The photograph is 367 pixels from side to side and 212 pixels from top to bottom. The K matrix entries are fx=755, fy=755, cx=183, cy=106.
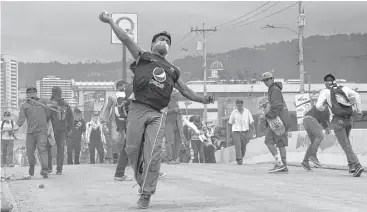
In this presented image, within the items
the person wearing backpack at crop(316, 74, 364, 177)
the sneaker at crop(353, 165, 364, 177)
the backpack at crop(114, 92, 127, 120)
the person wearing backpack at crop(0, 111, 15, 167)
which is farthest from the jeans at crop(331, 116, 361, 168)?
the person wearing backpack at crop(0, 111, 15, 167)

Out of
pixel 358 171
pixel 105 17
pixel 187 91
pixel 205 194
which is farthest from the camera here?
pixel 358 171

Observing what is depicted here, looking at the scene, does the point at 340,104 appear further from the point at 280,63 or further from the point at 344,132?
the point at 280,63

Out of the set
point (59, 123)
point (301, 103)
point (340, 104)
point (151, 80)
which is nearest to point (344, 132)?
point (340, 104)

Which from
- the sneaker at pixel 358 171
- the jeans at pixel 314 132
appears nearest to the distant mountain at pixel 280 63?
the jeans at pixel 314 132

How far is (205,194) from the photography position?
30.3ft

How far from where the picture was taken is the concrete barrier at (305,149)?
626 inches

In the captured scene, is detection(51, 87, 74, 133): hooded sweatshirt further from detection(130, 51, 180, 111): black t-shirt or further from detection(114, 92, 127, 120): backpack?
detection(130, 51, 180, 111): black t-shirt

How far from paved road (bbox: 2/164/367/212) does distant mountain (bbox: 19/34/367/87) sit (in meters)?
69.3

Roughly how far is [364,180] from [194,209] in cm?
509

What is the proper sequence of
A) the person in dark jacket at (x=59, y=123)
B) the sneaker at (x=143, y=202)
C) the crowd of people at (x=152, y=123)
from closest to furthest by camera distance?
the sneaker at (x=143, y=202), the crowd of people at (x=152, y=123), the person in dark jacket at (x=59, y=123)

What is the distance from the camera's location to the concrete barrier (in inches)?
626

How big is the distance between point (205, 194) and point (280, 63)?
419 feet

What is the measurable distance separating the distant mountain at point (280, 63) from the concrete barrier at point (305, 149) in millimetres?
58465

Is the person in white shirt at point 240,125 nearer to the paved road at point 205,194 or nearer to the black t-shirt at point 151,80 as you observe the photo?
the paved road at point 205,194
